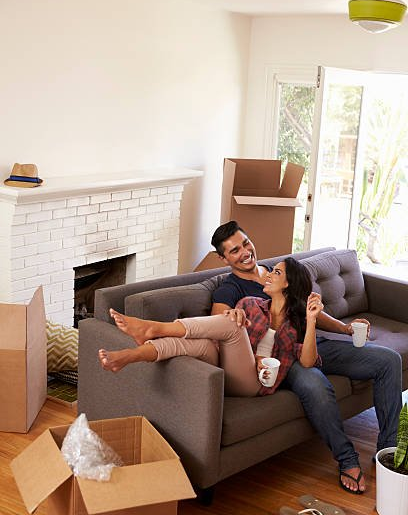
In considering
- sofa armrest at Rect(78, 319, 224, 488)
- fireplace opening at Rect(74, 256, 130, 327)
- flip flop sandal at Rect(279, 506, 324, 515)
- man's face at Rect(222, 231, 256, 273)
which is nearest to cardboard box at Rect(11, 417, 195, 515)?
sofa armrest at Rect(78, 319, 224, 488)

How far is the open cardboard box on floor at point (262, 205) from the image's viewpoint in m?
5.70

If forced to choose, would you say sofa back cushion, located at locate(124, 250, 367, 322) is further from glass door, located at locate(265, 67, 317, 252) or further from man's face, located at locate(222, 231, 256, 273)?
glass door, located at locate(265, 67, 317, 252)

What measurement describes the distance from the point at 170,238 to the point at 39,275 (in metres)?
1.43

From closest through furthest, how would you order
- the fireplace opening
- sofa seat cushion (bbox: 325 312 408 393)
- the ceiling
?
sofa seat cushion (bbox: 325 312 408 393) < the fireplace opening < the ceiling

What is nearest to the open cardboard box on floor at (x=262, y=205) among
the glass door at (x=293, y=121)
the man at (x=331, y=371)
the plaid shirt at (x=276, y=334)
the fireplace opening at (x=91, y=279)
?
the fireplace opening at (x=91, y=279)

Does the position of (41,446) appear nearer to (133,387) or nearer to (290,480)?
(133,387)

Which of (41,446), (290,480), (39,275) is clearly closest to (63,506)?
(41,446)

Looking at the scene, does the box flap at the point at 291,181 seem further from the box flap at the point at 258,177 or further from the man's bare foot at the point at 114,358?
the man's bare foot at the point at 114,358

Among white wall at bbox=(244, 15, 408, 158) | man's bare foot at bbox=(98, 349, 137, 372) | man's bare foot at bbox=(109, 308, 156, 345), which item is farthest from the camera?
white wall at bbox=(244, 15, 408, 158)

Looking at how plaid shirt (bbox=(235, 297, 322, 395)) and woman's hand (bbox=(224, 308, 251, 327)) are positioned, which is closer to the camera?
woman's hand (bbox=(224, 308, 251, 327))

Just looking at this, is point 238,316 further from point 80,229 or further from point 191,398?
point 80,229

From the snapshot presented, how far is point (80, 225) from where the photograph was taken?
4.73 m

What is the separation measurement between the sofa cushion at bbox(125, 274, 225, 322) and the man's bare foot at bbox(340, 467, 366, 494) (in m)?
0.92

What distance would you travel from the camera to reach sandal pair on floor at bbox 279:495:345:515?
2.97 meters
